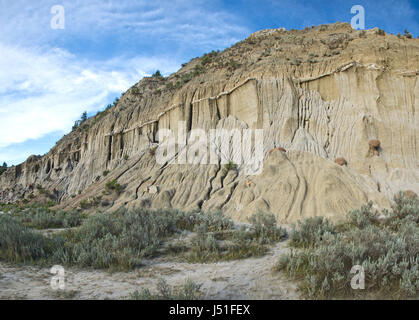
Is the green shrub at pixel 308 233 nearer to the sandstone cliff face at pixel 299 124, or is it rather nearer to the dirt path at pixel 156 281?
the dirt path at pixel 156 281

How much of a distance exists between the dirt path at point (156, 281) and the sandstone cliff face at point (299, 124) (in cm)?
811

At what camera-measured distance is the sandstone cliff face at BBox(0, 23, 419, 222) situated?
1550 centimetres

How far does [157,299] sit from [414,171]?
18.0 meters

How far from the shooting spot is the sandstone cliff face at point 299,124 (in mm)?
15500

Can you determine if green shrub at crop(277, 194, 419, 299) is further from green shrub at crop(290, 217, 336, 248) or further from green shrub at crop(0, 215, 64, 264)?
green shrub at crop(0, 215, 64, 264)

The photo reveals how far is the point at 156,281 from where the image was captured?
570 centimetres

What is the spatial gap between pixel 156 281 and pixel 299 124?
17.4 metres

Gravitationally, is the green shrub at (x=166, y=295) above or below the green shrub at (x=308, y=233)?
below

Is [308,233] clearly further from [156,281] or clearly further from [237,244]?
[156,281]

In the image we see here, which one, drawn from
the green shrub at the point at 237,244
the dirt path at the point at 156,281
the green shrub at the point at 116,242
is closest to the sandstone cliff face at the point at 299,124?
the green shrub at the point at 237,244

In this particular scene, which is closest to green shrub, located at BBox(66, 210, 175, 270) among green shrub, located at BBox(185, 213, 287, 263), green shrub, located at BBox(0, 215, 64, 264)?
green shrub, located at BBox(0, 215, 64, 264)

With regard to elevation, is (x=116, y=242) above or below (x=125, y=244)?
above

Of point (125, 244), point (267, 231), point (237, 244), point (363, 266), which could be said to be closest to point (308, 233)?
point (267, 231)
